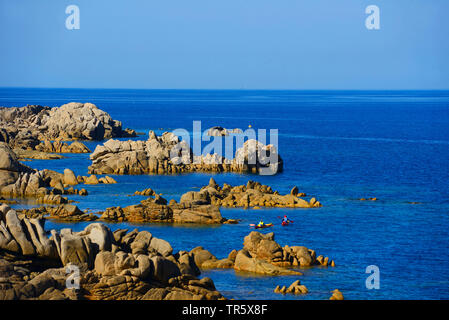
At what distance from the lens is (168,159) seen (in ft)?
389

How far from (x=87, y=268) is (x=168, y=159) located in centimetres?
7252

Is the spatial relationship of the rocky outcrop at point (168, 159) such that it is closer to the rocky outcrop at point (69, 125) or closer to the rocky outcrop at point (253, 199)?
the rocky outcrop at point (253, 199)

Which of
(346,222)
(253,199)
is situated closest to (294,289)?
(346,222)

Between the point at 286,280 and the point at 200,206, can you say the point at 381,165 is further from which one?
the point at 286,280

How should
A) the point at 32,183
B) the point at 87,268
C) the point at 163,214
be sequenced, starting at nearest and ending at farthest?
the point at 87,268 → the point at 163,214 → the point at 32,183

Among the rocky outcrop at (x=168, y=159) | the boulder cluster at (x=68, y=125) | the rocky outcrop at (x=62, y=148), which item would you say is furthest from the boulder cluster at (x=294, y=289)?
the boulder cluster at (x=68, y=125)

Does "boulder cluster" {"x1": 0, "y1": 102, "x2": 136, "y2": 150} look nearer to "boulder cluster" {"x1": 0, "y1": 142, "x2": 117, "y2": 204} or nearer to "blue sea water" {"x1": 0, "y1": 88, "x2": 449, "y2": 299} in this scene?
"blue sea water" {"x1": 0, "y1": 88, "x2": 449, "y2": 299}

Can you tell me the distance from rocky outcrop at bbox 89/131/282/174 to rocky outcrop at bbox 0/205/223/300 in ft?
200

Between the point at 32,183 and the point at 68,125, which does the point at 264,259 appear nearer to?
the point at 32,183

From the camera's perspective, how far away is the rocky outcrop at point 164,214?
7656cm

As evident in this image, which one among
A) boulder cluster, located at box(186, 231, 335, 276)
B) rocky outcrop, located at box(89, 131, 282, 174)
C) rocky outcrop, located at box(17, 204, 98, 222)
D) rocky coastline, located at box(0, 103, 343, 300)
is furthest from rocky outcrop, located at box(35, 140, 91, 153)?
→ boulder cluster, located at box(186, 231, 335, 276)

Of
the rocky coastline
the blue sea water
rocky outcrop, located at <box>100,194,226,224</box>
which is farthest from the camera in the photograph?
rocky outcrop, located at <box>100,194,226,224</box>

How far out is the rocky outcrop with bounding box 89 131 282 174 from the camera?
370 feet

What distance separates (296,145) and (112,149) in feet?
209
